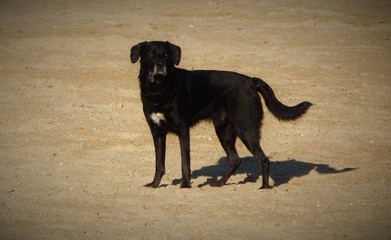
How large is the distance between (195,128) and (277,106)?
9.41 ft

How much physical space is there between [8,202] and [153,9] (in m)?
11.2

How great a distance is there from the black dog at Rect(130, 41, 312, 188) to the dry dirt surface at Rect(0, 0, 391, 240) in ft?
1.76

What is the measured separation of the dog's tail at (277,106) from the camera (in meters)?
9.43

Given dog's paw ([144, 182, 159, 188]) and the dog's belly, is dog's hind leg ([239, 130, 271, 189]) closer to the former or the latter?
the dog's belly

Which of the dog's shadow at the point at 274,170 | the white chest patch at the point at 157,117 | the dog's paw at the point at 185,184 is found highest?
the white chest patch at the point at 157,117

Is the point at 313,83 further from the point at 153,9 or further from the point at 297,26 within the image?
the point at 153,9

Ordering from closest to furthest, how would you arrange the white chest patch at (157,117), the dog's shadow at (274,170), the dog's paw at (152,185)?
the white chest patch at (157,117) → the dog's paw at (152,185) → the dog's shadow at (274,170)

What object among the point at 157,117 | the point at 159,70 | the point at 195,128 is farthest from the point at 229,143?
the point at 195,128

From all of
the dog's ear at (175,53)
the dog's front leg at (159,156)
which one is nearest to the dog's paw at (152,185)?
the dog's front leg at (159,156)

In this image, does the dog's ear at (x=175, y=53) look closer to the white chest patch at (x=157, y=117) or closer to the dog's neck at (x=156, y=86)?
the dog's neck at (x=156, y=86)

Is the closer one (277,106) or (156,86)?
(156,86)

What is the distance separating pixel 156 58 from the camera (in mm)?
9070

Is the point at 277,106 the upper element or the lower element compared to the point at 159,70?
lower

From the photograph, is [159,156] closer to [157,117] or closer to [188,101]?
[157,117]
